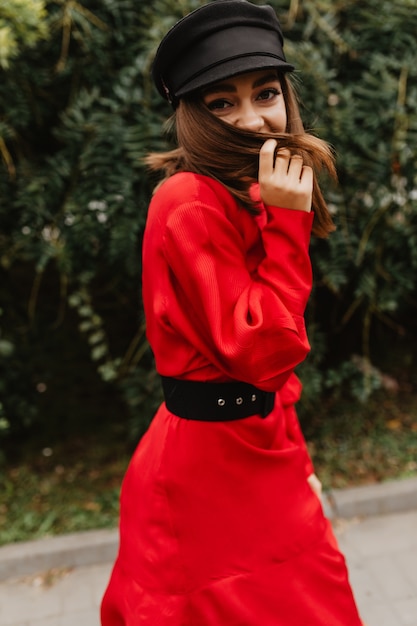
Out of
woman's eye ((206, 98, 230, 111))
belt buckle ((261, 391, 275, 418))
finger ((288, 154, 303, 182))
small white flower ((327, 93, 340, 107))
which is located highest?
woman's eye ((206, 98, 230, 111))

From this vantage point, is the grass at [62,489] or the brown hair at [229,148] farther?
the grass at [62,489]

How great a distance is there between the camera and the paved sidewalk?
254 centimetres

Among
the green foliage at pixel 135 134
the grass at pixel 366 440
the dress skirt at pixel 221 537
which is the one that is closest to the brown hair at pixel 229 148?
the dress skirt at pixel 221 537

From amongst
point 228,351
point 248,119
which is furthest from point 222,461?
point 248,119

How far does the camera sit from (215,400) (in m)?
1.55

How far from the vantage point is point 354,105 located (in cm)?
279

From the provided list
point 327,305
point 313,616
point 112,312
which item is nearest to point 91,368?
point 112,312

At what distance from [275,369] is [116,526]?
1980 mm

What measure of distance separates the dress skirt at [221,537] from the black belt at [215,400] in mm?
22

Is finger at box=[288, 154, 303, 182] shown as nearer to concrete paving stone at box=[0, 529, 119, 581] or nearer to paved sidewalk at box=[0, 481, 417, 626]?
paved sidewalk at box=[0, 481, 417, 626]

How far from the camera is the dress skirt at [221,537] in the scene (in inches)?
61.4

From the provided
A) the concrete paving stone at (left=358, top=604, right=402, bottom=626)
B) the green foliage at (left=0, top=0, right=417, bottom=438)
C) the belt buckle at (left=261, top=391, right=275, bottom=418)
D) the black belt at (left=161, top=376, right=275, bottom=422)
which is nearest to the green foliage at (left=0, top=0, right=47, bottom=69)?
the green foliage at (left=0, top=0, right=417, bottom=438)

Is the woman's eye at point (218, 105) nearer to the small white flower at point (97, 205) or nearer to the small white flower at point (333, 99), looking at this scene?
the small white flower at point (97, 205)

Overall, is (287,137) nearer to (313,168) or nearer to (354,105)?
(313,168)
